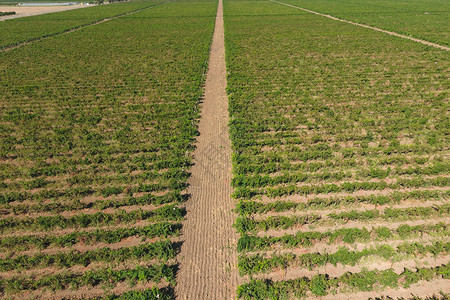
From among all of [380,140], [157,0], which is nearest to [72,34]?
[380,140]

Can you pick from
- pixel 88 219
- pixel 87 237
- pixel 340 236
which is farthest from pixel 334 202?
pixel 88 219

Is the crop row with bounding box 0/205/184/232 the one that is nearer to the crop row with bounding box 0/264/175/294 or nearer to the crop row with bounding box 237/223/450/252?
the crop row with bounding box 0/264/175/294

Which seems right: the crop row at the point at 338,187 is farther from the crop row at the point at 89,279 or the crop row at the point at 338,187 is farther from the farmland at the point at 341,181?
the crop row at the point at 89,279

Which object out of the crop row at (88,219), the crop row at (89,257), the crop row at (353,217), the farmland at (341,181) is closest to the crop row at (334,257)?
the farmland at (341,181)

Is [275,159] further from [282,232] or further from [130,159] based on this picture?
[130,159]

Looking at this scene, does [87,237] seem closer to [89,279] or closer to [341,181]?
[89,279]

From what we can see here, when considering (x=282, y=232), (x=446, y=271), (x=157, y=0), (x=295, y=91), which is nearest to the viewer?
(x=446, y=271)

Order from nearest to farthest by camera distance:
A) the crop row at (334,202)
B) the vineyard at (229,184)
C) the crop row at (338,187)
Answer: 1. the vineyard at (229,184)
2. the crop row at (334,202)
3. the crop row at (338,187)
